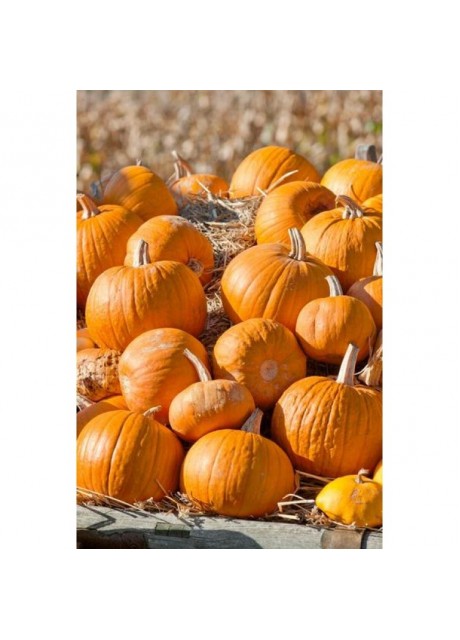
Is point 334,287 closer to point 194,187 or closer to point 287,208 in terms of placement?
point 287,208

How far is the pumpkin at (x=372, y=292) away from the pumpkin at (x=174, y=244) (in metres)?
0.74

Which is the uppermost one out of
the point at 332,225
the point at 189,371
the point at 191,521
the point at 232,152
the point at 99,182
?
the point at 232,152

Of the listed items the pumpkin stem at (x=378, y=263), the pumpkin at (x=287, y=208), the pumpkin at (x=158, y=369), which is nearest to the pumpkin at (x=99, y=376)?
the pumpkin at (x=158, y=369)

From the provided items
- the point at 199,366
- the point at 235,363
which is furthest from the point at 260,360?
the point at 199,366

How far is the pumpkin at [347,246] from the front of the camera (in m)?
3.91

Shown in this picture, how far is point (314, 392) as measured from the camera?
3189 millimetres

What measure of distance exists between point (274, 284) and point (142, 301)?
1.84ft

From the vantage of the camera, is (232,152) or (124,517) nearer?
(124,517)

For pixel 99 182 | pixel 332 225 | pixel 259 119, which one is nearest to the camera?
pixel 332 225

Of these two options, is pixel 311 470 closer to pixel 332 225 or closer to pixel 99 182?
pixel 332 225

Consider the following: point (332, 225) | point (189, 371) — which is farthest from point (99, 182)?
point (189, 371)

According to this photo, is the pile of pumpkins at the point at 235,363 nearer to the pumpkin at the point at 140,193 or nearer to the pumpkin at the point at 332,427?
the pumpkin at the point at 332,427

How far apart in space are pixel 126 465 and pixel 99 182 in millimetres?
2136

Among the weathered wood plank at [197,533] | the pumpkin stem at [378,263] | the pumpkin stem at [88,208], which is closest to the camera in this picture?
the weathered wood plank at [197,533]
